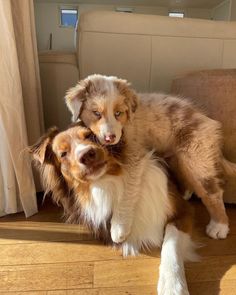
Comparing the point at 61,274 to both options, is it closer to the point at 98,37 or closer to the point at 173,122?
the point at 173,122

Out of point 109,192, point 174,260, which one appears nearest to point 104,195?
point 109,192

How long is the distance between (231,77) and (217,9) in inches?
203

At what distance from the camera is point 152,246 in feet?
4.42

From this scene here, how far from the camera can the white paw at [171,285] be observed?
1.03 m

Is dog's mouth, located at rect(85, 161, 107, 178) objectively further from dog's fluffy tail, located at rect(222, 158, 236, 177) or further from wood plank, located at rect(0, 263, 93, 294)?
dog's fluffy tail, located at rect(222, 158, 236, 177)

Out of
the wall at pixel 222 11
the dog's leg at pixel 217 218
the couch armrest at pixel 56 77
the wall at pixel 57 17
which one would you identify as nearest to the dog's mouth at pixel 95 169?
the dog's leg at pixel 217 218

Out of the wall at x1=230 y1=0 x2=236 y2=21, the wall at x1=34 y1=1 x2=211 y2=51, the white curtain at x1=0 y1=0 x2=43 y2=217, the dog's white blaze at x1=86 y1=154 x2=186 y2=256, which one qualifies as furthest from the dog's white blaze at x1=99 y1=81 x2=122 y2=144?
the wall at x1=34 y1=1 x2=211 y2=51

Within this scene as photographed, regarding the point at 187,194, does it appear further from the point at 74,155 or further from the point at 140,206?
the point at 74,155

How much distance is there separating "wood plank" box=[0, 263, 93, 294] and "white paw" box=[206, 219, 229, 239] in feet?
2.03

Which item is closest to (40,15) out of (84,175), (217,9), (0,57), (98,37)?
(217,9)

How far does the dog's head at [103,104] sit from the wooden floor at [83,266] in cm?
54

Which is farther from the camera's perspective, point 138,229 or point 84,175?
point 138,229

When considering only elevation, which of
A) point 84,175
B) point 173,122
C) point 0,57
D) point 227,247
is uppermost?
point 0,57

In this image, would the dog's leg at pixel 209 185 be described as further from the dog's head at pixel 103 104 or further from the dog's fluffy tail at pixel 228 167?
the dog's head at pixel 103 104
